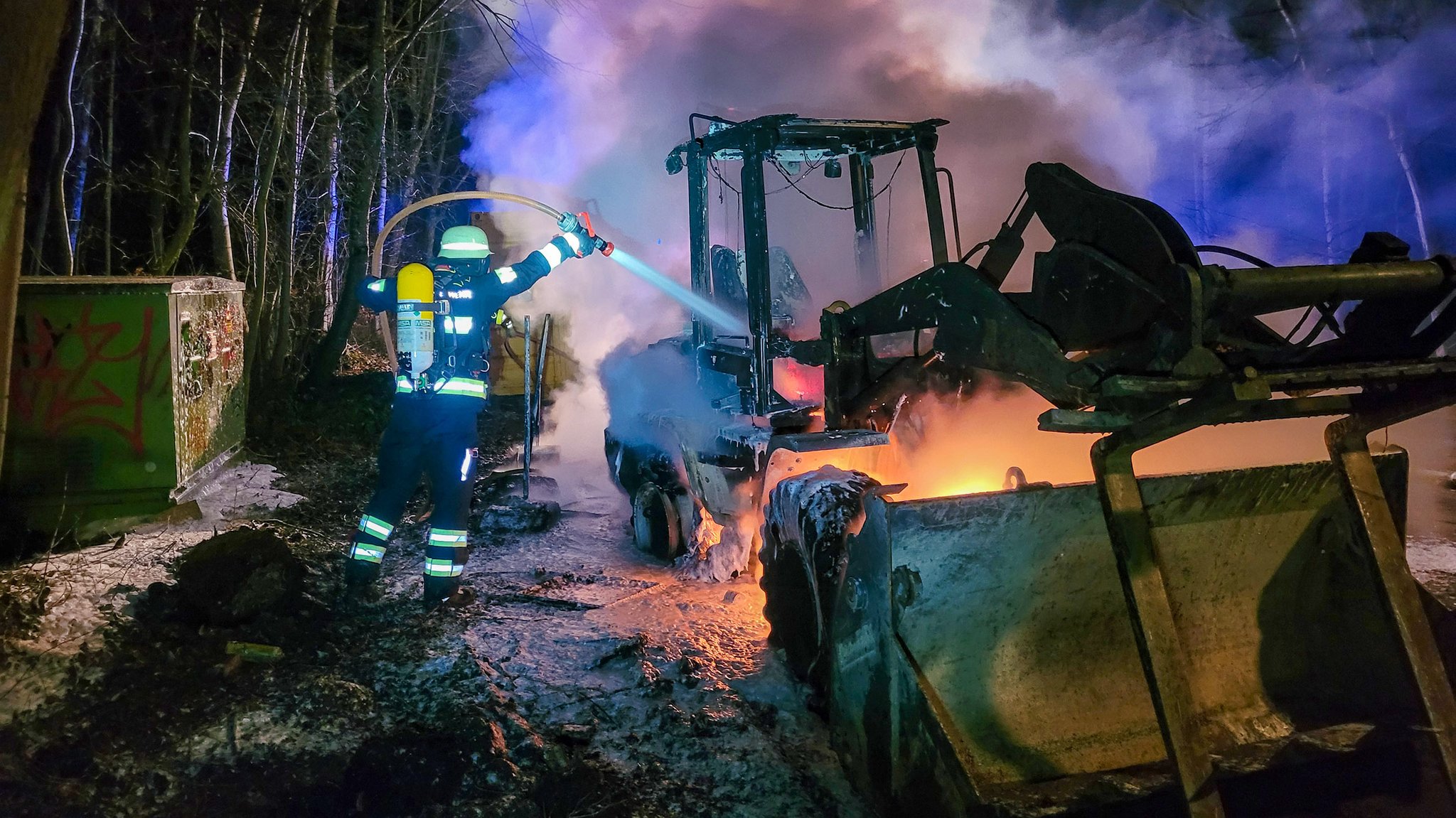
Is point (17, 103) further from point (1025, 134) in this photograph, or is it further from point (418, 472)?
point (1025, 134)

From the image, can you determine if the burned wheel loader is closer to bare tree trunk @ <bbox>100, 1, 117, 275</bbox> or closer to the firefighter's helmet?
the firefighter's helmet

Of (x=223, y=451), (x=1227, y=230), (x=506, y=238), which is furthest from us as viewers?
(x=1227, y=230)

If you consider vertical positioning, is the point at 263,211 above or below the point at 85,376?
above

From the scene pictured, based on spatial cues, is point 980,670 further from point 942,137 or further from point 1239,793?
point 942,137

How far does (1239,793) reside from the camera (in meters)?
3.01

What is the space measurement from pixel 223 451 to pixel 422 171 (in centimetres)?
1821

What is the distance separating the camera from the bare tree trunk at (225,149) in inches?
367

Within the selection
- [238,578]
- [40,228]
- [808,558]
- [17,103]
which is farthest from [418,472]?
[40,228]

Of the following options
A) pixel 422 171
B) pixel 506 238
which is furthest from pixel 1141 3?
pixel 422 171

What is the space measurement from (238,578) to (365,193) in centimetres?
808

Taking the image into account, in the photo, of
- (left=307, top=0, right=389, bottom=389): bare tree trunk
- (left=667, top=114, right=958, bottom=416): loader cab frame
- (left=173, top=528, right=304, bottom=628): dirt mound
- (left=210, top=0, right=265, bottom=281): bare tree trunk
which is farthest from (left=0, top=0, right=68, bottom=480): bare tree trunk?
(left=307, top=0, right=389, bottom=389): bare tree trunk

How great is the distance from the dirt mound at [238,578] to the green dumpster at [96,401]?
4.26 feet

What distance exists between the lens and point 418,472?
16.4ft

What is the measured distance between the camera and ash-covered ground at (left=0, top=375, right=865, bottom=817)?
3.04 meters
